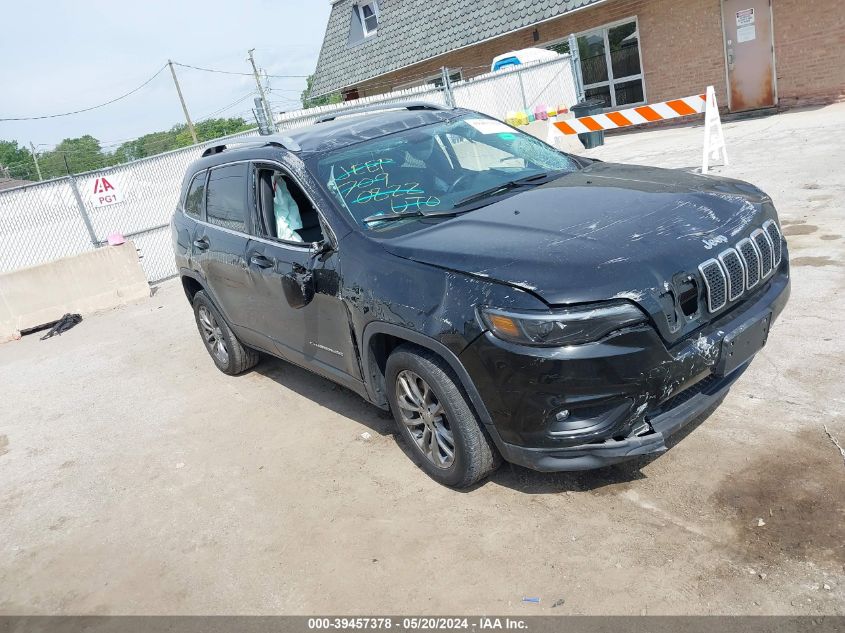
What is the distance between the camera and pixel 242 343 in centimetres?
598

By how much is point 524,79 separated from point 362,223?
544 inches

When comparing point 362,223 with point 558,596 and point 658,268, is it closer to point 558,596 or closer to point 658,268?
point 658,268

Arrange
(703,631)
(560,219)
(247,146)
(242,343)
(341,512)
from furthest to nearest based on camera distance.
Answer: (242,343) < (247,146) < (341,512) < (560,219) < (703,631)

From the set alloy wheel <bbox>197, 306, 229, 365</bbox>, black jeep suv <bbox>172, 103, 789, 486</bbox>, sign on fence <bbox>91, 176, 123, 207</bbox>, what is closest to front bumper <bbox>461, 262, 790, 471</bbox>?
black jeep suv <bbox>172, 103, 789, 486</bbox>

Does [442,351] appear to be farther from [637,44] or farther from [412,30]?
[412,30]

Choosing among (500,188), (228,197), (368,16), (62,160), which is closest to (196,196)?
(228,197)

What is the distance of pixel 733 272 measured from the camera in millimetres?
3295

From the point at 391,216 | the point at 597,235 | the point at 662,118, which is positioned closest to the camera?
the point at 597,235

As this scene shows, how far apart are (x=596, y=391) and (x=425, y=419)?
3.44ft

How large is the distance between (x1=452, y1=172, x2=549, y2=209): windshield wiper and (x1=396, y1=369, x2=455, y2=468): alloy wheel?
107 centimetres

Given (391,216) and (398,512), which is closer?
(398,512)

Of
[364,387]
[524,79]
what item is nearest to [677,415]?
[364,387]

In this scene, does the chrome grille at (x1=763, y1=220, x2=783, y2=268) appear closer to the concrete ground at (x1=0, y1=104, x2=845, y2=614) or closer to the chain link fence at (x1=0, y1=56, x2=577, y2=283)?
the concrete ground at (x1=0, y1=104, x2=845, y2=614)

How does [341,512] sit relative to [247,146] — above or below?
below
